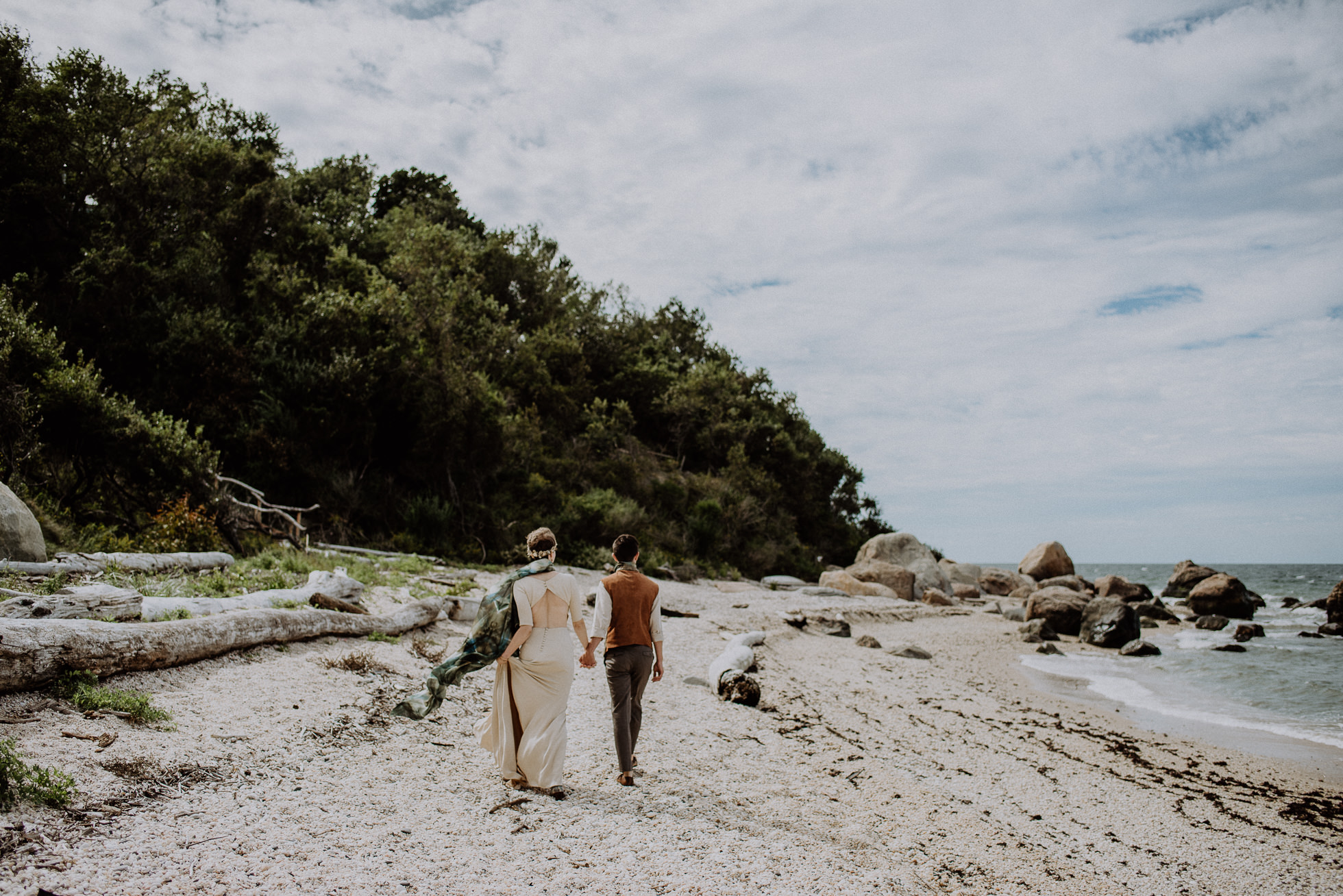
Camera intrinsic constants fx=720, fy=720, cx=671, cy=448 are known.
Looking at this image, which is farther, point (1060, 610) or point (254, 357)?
point (1060, 610)

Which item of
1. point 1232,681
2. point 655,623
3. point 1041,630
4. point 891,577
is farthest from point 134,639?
point 891,577

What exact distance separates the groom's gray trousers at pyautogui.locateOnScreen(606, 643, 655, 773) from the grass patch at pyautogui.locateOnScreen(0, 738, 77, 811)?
3452mm

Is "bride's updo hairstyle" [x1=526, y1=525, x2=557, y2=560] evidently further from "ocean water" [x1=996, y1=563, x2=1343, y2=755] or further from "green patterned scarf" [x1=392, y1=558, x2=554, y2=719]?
"ocean water" [x1=996, y1=563, x2=1343, y2=755]

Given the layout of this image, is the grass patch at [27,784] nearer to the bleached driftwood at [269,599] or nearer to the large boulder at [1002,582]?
the bleached driftwood at [269,599]

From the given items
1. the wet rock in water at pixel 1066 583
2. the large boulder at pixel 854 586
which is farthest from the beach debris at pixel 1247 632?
the large boulder at pixel 854 586

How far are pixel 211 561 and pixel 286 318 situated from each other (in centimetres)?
983

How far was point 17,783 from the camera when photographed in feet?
13.1

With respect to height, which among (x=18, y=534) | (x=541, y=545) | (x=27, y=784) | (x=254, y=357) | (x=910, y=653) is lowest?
(x=910, y=653)

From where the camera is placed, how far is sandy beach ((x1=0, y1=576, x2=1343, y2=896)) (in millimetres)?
4094

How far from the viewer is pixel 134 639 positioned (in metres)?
6.18

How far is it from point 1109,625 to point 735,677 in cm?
1444

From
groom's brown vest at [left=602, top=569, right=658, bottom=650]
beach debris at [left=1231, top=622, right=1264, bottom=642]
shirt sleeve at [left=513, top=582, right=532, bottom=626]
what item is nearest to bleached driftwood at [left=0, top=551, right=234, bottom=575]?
shirt sleeve at [left=513, top=582, right=532, bottom=626]

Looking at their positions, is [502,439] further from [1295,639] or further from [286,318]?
[1295,639]

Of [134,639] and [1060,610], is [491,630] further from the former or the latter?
[1060,610]
